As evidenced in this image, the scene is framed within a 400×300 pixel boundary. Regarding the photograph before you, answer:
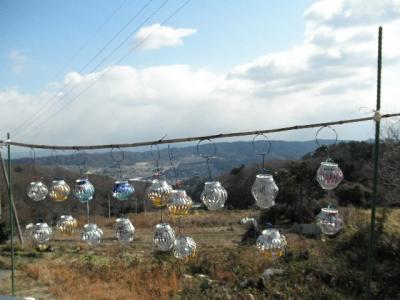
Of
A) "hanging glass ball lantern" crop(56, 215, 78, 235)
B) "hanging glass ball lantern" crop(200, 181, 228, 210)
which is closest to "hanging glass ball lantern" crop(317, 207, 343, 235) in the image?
"hanging glass ball lantern" crop(200, 181, 228, 210)

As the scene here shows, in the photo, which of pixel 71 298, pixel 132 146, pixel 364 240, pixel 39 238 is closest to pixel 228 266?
pixel 364 240

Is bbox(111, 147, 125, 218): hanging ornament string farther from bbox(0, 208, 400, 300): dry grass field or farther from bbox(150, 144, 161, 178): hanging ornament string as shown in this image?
bbox(0, 208, 400, 300): dry grass field

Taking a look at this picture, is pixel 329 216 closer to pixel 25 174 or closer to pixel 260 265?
pixel 260 265

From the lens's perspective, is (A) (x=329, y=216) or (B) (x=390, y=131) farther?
(B) (x=390, y=131)

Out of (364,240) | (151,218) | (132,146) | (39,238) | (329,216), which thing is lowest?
(151,218)

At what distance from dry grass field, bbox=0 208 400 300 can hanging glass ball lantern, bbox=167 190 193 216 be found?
229 inches

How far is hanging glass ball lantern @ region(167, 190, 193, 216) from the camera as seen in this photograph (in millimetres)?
3604

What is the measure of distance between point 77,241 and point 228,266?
25.3 feet

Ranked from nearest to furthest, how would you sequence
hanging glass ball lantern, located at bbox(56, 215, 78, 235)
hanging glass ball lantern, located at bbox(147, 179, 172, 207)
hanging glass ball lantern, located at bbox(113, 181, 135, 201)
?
hanging glass ball lantern, located at bbox(147, 179, 172, 207)
hanging glass ball lantern, located at bbox(113, 181, 135, 201)
hanging glass ball lantern, located at bbox(56, 215, 78, 235)

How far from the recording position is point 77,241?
16.9m

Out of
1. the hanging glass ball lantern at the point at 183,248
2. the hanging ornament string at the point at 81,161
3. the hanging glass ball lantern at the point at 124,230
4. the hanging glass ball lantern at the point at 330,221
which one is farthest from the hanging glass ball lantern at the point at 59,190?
the hanging glass ball lantern at the point at 330,221

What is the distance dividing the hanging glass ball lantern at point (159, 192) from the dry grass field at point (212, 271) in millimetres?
5725

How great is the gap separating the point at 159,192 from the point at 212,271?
7951 mm

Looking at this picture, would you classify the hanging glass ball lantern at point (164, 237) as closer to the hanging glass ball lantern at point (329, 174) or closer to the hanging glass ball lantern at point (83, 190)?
the hanging glass ball lantern at point (83, 190)
